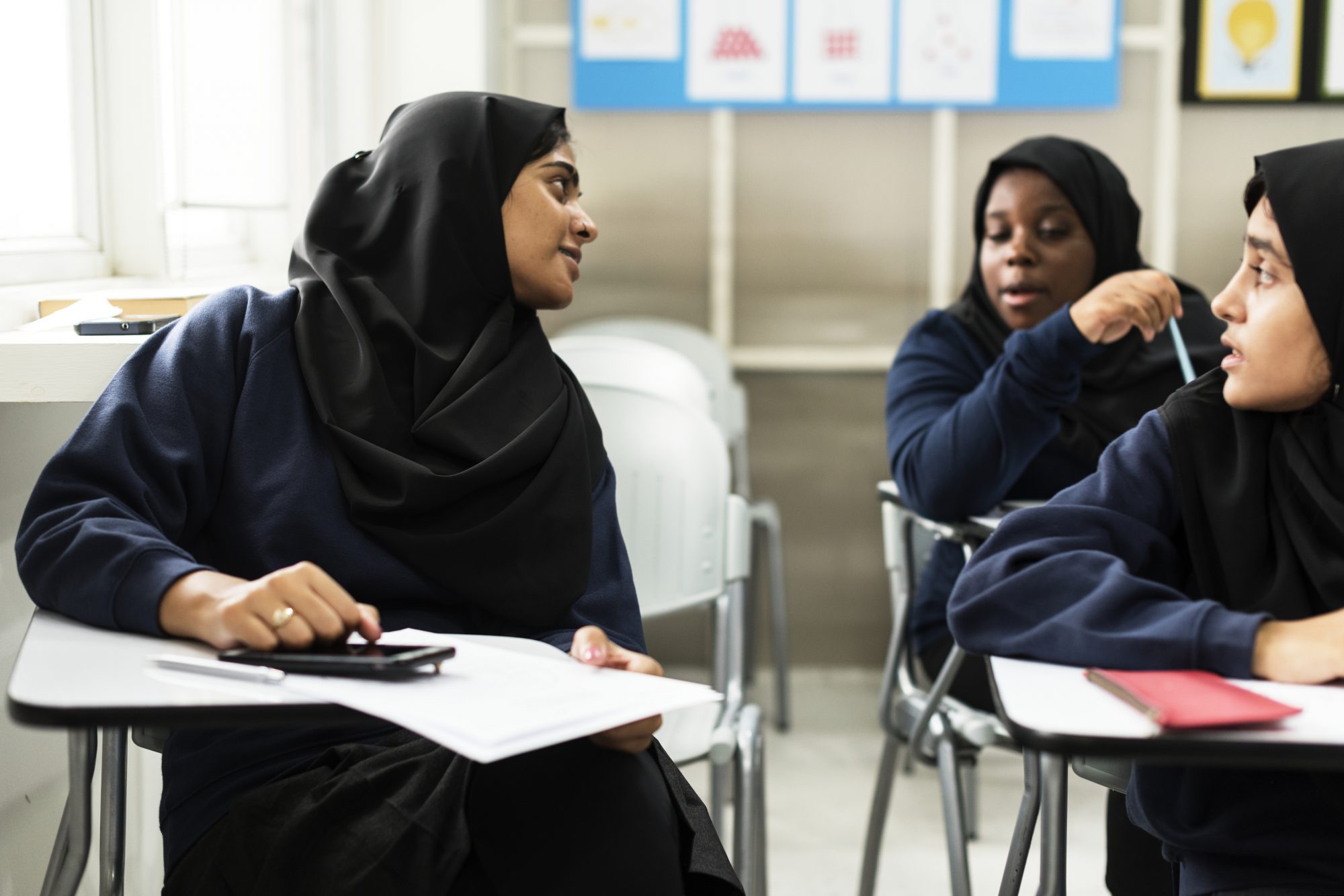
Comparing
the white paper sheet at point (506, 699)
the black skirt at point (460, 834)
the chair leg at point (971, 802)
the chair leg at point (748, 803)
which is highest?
the white paper sheet at point (506, 699)

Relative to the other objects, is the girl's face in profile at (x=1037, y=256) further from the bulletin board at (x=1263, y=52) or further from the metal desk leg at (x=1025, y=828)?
the bulletin board at (x=1263, y=52)

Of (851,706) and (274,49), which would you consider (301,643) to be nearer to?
(274,49)

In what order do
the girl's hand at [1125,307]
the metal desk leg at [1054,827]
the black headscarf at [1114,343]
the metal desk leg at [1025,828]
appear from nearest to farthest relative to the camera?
the metal desk leg at [1054,827], the metal desk leg at [1025,828], the girl's hand at [1125,307], the black headscarf at [1114,343]

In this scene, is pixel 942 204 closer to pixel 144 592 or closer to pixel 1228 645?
pixel 1228 645

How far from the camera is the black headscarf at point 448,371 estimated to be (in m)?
1.31

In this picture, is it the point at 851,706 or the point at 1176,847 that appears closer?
the point at 1176,847

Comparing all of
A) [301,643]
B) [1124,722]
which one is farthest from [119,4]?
[1124,722]

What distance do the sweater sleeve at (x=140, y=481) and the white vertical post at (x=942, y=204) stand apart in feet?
7.52

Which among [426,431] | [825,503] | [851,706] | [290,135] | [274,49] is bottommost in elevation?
[851,706]

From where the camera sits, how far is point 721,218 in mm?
3354

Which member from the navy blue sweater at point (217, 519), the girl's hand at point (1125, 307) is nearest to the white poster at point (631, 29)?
the girl's hand at point (1125, 307)

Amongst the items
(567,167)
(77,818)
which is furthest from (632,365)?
(77,818)

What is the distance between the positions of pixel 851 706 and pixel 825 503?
56 cm

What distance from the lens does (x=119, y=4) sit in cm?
192
